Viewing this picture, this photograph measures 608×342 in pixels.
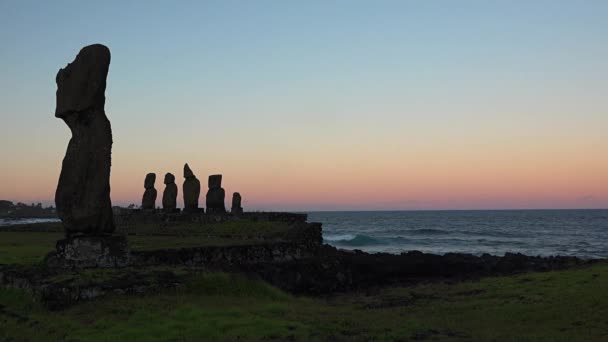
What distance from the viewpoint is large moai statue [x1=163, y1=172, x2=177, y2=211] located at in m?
37.7

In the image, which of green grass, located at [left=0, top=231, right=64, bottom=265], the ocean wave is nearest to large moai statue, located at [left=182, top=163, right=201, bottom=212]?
green grass, located at [left=0, top=231, right=64, bottom=265]

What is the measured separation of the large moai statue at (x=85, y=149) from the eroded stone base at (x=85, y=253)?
0.27 meters

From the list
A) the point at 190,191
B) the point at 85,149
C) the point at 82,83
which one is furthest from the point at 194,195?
the point at 82,83

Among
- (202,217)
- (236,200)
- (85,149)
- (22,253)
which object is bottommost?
(22,253)

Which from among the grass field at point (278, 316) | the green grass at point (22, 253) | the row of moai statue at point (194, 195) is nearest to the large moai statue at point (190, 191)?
the row of moai statue at point (194, 195)

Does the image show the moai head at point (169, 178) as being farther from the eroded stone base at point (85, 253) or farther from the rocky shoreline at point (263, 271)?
the eroded stone base at point (85, 253)

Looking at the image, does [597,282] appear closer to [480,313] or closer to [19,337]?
[480,313]

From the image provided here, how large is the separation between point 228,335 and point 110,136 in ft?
25.0

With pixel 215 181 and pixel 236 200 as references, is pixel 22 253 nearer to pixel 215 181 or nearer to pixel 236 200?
pixel 215 181

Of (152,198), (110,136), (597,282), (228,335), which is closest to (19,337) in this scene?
(228,335)

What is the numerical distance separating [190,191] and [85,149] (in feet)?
68.4

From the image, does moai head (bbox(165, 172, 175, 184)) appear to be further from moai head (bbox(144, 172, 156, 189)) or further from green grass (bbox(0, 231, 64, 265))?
green grass (bbox(0, 231, 64, 265))

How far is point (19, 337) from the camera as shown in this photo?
1021cm

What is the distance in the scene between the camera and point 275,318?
11617 millimetres
